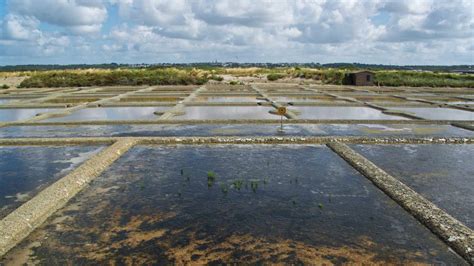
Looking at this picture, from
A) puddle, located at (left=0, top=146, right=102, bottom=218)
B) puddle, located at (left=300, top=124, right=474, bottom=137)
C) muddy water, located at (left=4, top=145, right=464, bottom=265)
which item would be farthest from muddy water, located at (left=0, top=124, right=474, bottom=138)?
muddy water, located at (left=4, top=145, right=464, bottom=265)

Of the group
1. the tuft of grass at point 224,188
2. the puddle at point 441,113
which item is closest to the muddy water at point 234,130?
the puddle at point 441,113

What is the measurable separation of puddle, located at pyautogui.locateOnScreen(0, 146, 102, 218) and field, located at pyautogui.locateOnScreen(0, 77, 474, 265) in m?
0.04

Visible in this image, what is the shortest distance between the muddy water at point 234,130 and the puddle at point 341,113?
2.19 metres

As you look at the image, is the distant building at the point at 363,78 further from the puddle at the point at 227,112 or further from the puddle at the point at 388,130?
the puddle at the point at 388,130

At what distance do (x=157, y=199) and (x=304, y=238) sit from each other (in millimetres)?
2644

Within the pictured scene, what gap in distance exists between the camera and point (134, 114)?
55.7 ft

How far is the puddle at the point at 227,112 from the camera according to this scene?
52.0ft

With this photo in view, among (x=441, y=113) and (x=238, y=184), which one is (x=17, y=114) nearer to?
(x=238, y=184)

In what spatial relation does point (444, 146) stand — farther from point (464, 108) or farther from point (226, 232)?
point (464, 108)

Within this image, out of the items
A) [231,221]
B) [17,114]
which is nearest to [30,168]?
[231,221]

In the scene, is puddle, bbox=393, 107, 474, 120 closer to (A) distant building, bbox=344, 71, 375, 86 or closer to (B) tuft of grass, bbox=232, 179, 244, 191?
(B) tuft of grass, bbox=232, 179, 244, 191

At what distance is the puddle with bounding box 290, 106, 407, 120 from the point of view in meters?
16.0

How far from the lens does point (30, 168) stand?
8.38 metres

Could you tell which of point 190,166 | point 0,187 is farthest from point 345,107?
point 0,187
